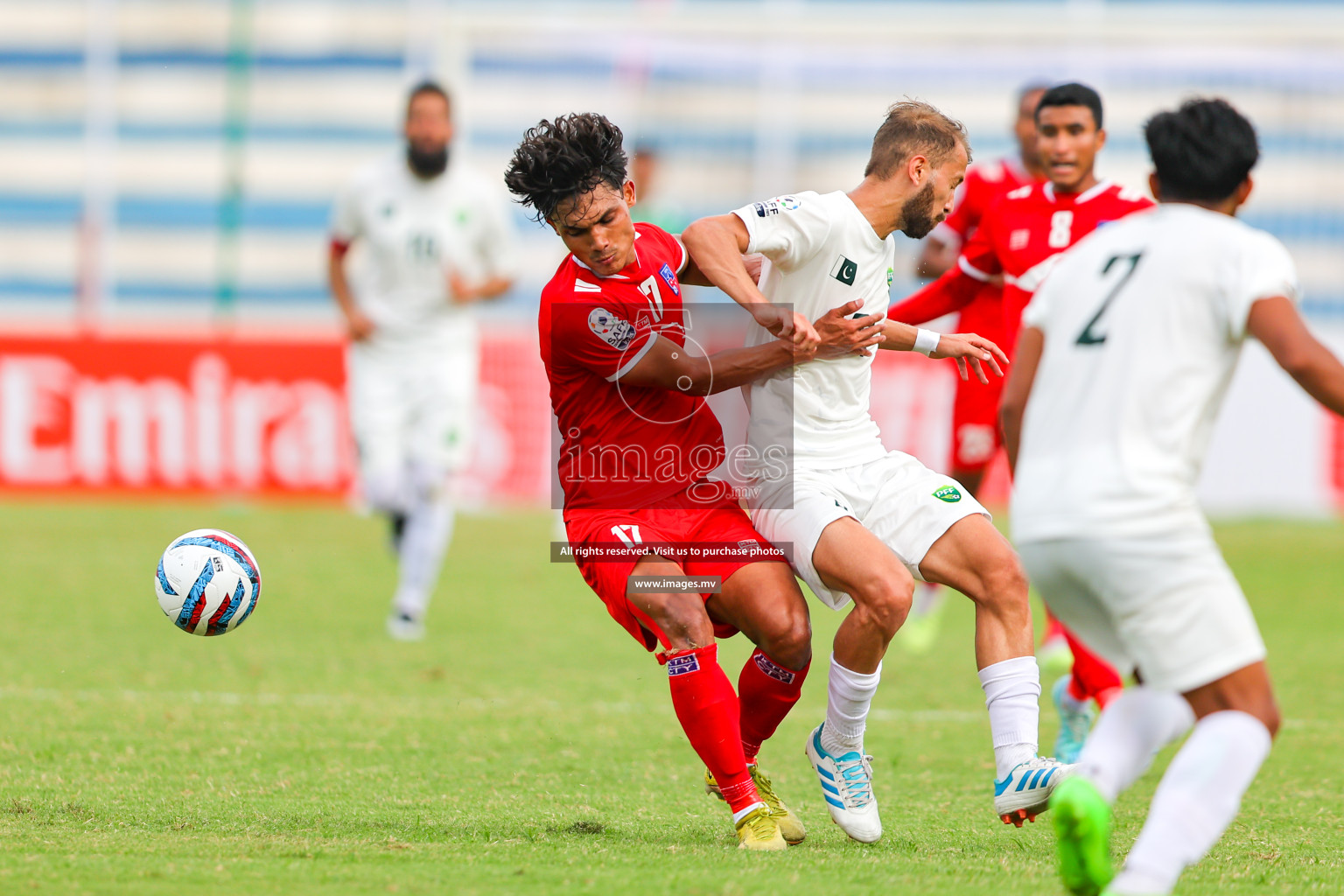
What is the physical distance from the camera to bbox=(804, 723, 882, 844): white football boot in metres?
4.85

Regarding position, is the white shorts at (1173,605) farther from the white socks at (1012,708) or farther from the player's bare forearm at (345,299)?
the player's bare forearm at (345,299)

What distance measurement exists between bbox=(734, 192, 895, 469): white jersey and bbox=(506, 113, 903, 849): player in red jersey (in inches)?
5.9

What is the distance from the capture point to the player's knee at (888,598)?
15.7 feet

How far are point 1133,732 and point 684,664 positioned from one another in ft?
5.01

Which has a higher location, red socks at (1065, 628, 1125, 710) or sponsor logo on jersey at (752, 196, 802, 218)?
sponsor logo on jersey at (752, 196, 802, 218)

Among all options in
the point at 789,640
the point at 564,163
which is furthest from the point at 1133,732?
the point at 564,163

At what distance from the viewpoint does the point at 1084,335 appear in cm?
374

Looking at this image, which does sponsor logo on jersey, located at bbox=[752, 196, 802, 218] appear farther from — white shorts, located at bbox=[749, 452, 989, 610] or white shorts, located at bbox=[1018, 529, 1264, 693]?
white shorts, located at bbox=[1018, 529, 1264, 693]

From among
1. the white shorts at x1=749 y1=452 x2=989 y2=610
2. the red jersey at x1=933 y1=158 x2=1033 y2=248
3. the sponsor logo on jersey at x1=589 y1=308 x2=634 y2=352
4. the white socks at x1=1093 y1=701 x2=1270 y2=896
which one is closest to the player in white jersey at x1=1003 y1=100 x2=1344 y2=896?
the white socks at x1=1093 y1=701 x2=1270 y2=896

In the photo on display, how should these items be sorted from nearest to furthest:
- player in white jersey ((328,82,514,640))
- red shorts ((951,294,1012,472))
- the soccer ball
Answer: the soccer ball → red shorts ((951,294,1012,472)) → player in white jersey ((328,82,514,640))

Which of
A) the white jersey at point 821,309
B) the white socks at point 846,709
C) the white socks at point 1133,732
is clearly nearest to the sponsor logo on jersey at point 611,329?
the white jersey at point 821,309

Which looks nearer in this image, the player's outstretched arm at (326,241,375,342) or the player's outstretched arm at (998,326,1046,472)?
the player's outstretched arm at (998,326,1046,472)

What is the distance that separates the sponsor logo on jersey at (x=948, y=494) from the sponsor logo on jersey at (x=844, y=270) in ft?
2.39

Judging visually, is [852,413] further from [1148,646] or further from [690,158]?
[690,158]
